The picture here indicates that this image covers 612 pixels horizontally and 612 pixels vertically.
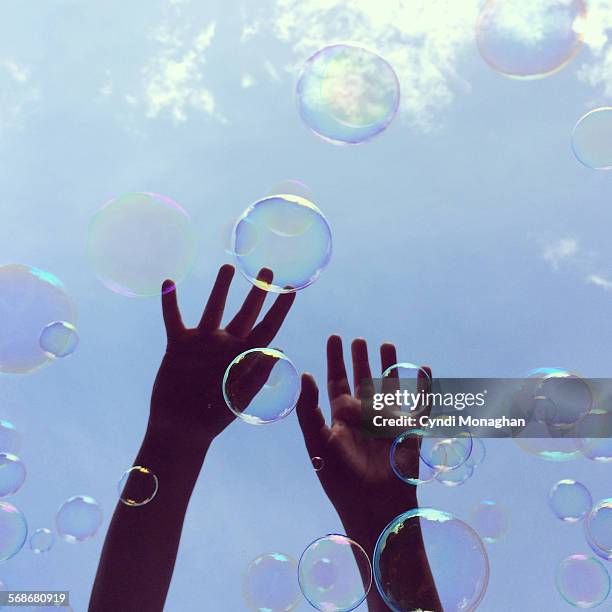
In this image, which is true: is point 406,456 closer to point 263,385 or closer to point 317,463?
point 317,463

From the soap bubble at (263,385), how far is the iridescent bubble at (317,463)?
5.47ft

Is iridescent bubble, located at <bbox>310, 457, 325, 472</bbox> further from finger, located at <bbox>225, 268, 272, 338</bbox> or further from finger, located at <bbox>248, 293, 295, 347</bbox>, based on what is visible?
finger, located at <bbox>225, 268, 272, 338</bbox>

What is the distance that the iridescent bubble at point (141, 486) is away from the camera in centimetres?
492

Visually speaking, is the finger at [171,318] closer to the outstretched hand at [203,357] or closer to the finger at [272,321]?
the outstretched hand at [203,357]

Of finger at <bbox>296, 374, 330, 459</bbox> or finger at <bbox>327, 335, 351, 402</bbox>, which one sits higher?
finger at <bbox>327, 335, 351, 402</bbox>

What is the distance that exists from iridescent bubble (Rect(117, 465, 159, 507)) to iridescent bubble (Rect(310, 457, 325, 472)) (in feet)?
5.40

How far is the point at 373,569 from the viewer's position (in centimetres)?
566

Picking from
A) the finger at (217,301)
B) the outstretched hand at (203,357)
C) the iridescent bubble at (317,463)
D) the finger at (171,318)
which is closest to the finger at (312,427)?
the iridescent bubble at (317,463)

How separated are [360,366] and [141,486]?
2656mm

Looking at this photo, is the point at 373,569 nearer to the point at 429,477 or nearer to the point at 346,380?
the point at 346,380

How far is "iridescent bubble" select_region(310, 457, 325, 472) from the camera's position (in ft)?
18.7

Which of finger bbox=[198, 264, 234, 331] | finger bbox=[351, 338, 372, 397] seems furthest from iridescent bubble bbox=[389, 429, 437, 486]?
finger bbox=[198, 264, 234, 331]

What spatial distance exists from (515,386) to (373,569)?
508 cm

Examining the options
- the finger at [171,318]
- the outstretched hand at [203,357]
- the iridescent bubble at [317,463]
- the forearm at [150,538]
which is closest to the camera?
the forearm at [150,538]
